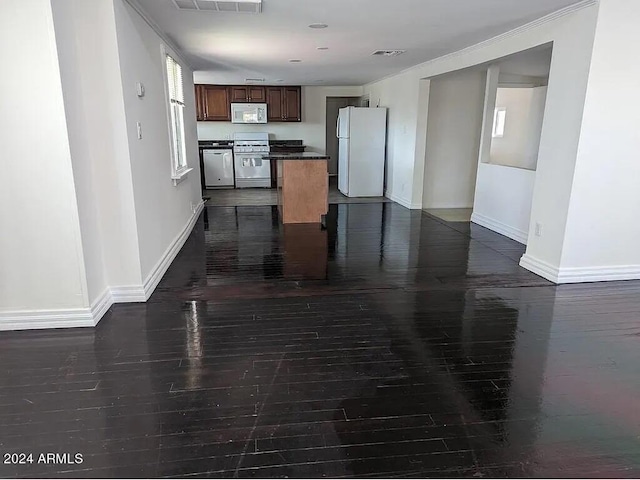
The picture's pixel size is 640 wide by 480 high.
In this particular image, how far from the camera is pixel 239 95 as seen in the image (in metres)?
9.34

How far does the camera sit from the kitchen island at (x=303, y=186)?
18.9ft

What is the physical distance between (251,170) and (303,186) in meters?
3.85

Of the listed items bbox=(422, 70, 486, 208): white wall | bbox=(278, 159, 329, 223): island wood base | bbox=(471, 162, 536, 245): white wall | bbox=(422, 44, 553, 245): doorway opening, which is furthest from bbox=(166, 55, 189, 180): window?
bbox=(471, 162, 536, 245): white wall

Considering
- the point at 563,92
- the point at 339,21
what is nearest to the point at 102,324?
the point at 339,21

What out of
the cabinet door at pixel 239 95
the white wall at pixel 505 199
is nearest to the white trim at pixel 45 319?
the white wall at pixel 505 199

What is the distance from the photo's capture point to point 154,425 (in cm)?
186

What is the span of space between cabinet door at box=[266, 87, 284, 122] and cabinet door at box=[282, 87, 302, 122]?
0.09m

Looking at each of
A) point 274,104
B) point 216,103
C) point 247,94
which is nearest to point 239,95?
point 247,94

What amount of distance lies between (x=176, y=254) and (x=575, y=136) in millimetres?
3771

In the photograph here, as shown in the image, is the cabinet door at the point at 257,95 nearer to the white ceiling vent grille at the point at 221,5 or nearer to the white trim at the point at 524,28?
the white trim at the point at 524,28

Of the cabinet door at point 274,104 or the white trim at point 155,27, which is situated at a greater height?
the white trim at point 155,27

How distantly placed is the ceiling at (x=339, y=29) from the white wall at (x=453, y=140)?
96 centimetres

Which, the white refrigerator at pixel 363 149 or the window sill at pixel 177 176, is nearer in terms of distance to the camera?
the window sill at pixel 177 176

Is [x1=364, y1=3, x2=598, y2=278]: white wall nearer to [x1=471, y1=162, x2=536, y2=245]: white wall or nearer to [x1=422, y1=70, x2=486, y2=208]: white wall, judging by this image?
[x1=471, y1=162, x2=536, y2=245]: white wall
